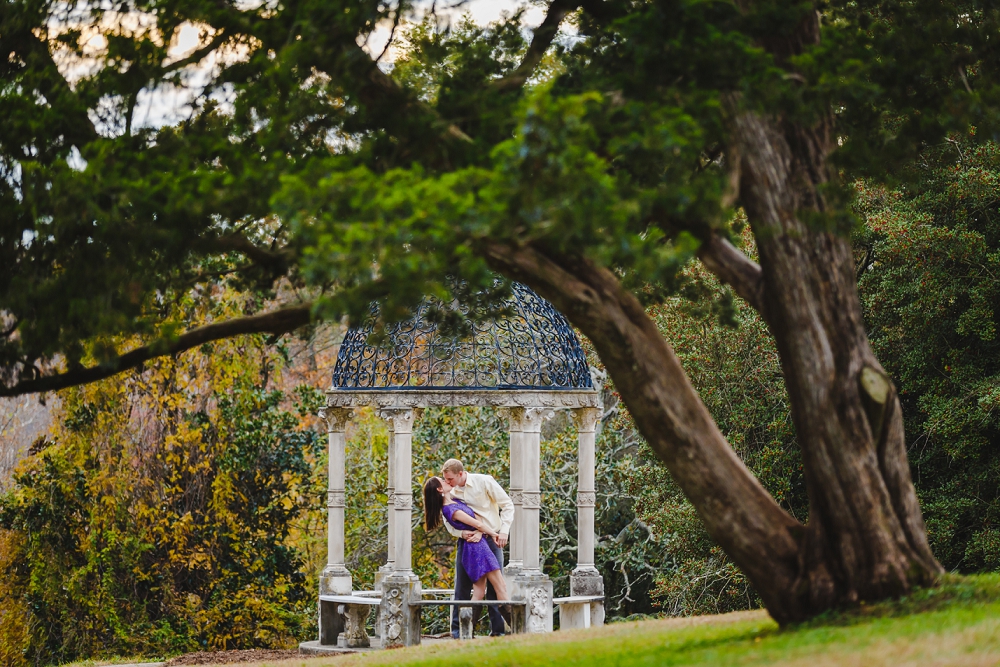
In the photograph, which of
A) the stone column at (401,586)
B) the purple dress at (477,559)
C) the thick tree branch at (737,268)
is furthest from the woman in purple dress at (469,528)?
the thick tree branch at (737,268)

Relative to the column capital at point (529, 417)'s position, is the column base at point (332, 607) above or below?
below

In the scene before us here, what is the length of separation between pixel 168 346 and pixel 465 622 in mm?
6188

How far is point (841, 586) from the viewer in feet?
24.2

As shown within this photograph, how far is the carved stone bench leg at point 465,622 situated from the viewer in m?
12.3

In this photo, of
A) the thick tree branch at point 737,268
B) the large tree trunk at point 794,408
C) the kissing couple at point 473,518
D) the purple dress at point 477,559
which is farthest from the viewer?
the purple dress at point 477,559

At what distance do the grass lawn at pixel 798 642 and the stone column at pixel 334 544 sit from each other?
3.27 m

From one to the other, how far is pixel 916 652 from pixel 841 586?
1.23 meters

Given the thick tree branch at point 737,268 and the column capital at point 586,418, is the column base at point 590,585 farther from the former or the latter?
the thick tree branch at point 737,268

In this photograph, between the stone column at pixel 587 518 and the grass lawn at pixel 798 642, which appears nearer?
the grass lawn at pixel 798 642

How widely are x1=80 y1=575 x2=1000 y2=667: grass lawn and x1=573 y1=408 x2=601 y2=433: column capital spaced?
3465 mm

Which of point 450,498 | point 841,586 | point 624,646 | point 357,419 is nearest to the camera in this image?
point 841,586

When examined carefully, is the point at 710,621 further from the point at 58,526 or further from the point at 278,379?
the point at 278,379

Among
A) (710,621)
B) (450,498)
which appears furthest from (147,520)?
(710,621)

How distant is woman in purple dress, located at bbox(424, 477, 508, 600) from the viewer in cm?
1163
